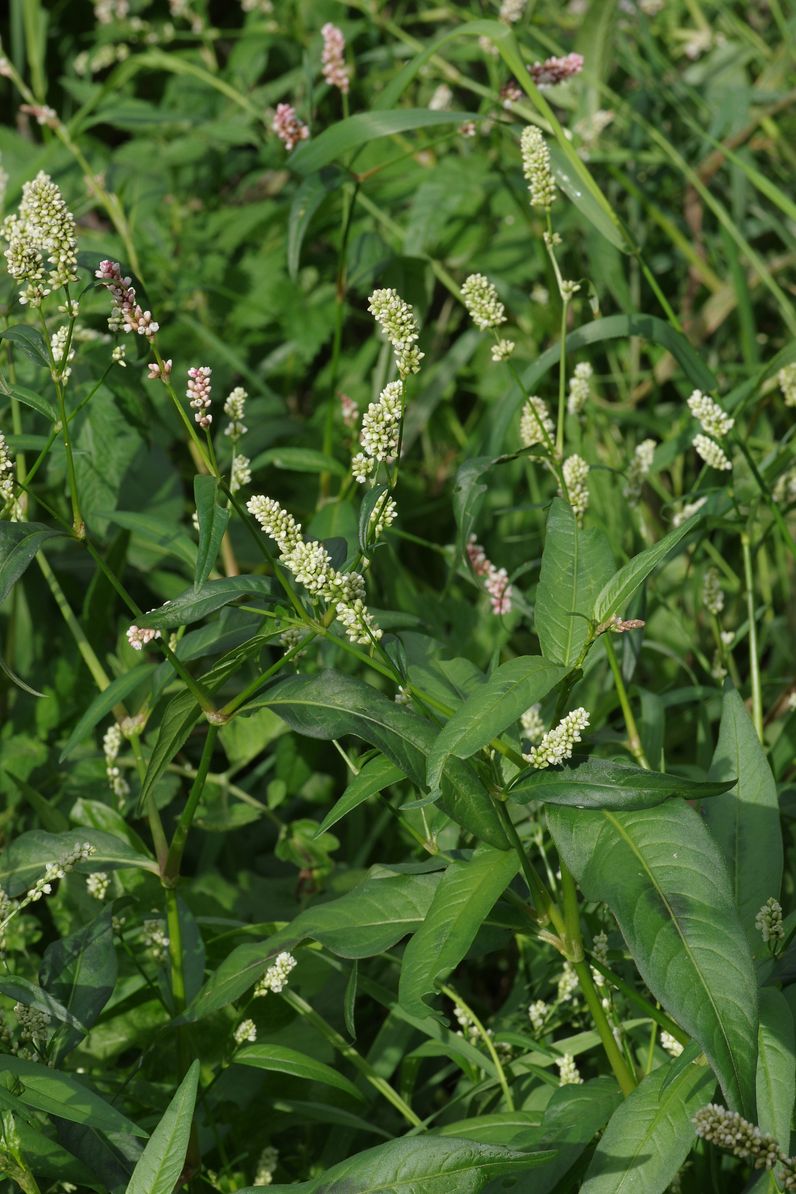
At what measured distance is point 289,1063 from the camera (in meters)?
1.46

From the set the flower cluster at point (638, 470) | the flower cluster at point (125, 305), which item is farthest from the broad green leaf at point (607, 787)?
the flower cluster at point (638, 470)

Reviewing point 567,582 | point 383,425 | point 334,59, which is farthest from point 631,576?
point 334,59

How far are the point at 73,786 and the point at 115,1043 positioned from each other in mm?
428

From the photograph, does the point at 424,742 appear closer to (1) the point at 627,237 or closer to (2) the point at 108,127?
(1) the point at 627,237

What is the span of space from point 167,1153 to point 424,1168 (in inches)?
9.0

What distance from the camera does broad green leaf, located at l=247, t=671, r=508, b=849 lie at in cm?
124

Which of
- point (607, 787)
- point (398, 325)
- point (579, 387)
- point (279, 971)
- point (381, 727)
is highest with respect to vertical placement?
point (398, 325)

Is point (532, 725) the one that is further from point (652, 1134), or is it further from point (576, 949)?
point (652, 1134)

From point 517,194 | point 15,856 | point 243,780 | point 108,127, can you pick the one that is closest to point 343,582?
point 15,856

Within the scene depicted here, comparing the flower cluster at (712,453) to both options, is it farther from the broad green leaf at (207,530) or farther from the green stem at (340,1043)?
the green stem at (340,1043)

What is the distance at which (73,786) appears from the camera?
79.0 inches

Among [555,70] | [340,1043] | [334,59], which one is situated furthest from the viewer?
[334,59]

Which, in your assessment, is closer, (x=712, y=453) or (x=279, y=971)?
(x=279, y=971)

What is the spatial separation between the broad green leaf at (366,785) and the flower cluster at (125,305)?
474mm
